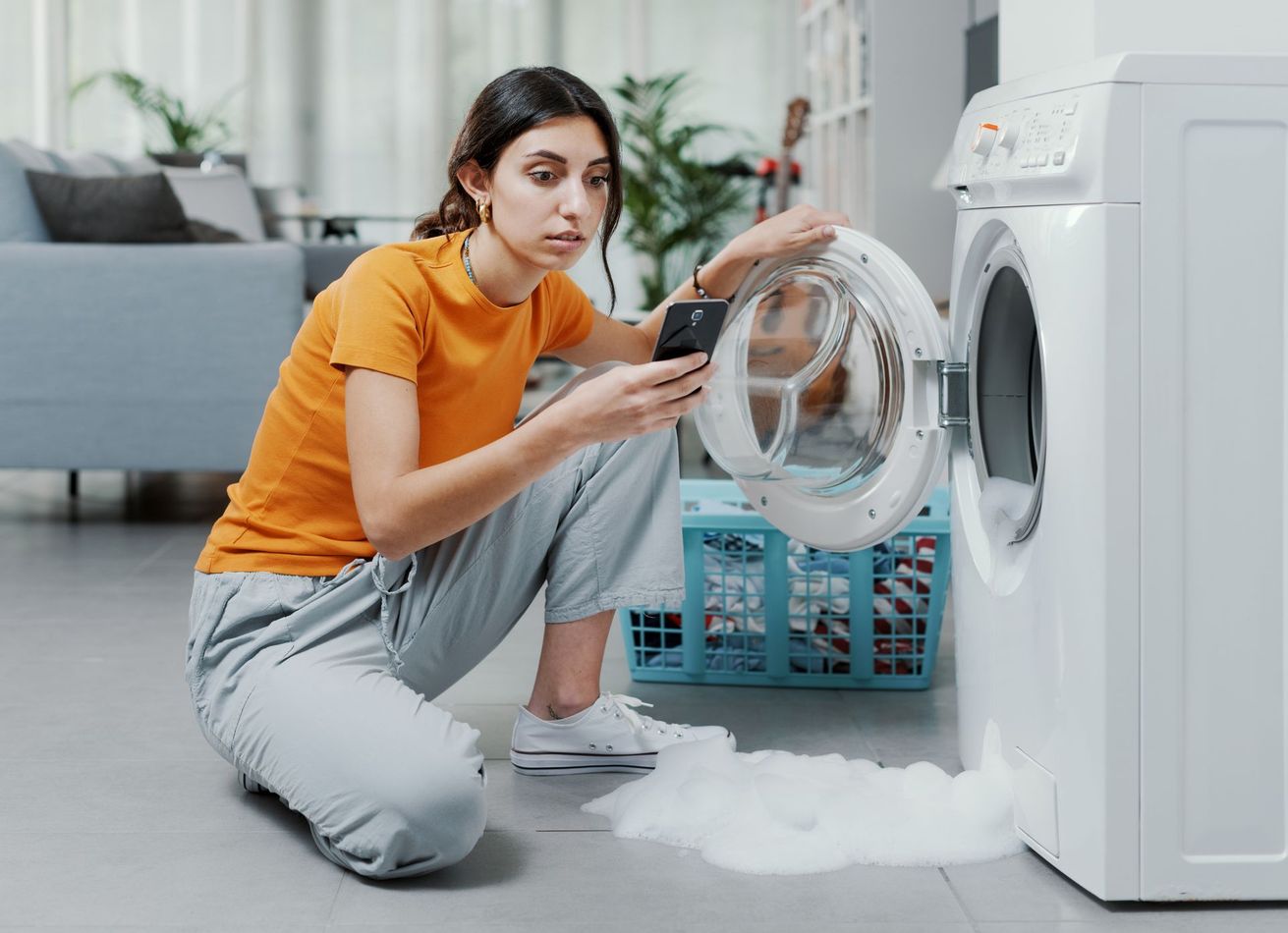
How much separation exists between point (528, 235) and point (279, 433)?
346 millimetres

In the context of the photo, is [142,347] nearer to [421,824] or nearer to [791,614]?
[791,614]

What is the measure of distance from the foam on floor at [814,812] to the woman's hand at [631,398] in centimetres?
42

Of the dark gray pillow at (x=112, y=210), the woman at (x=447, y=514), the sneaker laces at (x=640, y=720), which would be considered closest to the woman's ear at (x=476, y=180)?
the woman at (x=447, y=514)

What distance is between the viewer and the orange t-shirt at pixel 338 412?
1.56 meters

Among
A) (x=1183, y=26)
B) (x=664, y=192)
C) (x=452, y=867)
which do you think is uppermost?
(x=664, y=192)

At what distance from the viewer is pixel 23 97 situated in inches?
297

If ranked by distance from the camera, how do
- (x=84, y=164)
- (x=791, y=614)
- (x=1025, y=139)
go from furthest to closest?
1. (x=84, y=164)
2. (x=791, y=614)
3. (x=1025, y=139)

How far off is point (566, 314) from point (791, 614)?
0.57 metres

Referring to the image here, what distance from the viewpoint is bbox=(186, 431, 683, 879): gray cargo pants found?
4.62 feet

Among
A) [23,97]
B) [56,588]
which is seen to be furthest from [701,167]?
[56,588]

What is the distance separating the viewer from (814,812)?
1540 millimetres

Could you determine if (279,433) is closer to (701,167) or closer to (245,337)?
(245,337)

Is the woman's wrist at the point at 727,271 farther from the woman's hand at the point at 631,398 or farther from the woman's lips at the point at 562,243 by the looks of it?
the woman's hand at the point at 631,398

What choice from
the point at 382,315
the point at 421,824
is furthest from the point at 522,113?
the point at 421,824
